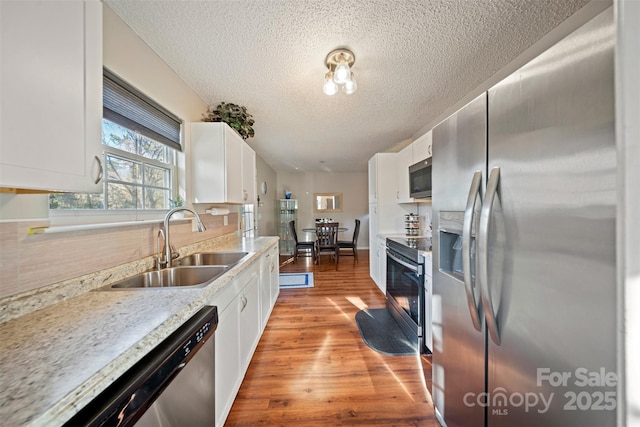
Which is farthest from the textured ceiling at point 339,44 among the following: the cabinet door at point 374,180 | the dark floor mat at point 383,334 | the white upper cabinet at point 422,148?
the dark floor mat at point 383,334

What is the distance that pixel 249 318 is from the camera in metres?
1.66

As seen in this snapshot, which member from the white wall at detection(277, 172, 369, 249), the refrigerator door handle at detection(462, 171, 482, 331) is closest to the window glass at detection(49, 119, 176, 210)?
the refrigerator door handle at detection(462, 171, 482, 331)

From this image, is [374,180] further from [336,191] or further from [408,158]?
[336,191]

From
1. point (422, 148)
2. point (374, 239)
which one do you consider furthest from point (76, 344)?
point (374, 239)

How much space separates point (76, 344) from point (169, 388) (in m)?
0.29

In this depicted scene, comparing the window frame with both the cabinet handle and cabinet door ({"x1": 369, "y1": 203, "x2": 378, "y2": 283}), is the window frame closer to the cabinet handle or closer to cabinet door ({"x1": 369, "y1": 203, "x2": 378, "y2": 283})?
the cabinet handle

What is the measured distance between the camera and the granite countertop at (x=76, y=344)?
425 millimetres

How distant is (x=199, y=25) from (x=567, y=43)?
5.71ft

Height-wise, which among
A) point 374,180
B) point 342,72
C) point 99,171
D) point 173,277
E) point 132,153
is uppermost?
point 342,72

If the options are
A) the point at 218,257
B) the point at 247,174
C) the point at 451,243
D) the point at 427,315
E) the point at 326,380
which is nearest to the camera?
the point at 451,243

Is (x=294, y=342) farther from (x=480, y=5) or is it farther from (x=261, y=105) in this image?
(x=480, y=5)

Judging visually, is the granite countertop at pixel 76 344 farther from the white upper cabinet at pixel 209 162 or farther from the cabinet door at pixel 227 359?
the white upper cabinet at pixel 209 162

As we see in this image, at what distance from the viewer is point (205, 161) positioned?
2000 millimetres

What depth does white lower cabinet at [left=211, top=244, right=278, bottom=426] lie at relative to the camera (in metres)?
1.15
